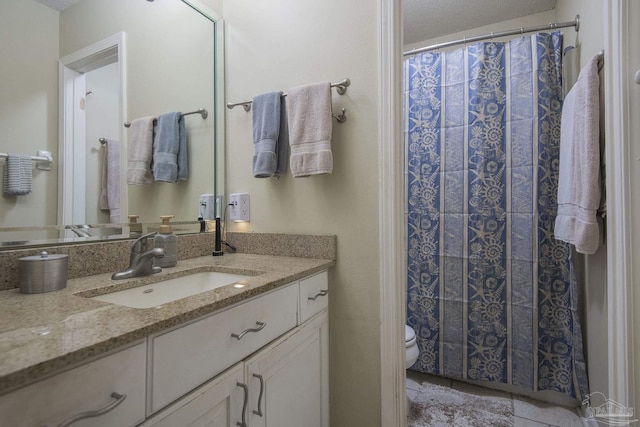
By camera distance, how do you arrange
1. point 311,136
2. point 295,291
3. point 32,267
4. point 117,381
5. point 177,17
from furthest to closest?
point 177,17, point 311,136, point 295,291, point 32,267, point 117,381

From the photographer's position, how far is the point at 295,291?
975mm

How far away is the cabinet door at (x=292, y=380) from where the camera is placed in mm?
787

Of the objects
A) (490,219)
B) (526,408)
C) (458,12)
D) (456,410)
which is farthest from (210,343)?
(458,12)

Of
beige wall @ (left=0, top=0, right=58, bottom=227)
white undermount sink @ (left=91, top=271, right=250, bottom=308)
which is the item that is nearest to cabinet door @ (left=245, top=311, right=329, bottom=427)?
white undermount sink @ (left=91, top=271, right=250, bottom=308)

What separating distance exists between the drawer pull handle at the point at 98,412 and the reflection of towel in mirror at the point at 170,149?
970 mm

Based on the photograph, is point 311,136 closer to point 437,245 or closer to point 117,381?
point 117,381

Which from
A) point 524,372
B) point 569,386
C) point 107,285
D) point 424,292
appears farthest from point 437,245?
point 107,285

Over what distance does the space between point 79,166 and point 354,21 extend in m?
1.15

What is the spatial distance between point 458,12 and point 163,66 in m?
1.91

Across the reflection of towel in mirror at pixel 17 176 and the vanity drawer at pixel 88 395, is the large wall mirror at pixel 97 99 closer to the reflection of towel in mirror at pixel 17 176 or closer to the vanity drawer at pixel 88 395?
the reflection of towel in mirror at pixel 17 176

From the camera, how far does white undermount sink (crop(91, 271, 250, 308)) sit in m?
0.84


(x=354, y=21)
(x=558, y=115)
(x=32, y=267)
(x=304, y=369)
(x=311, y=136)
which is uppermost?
(x=354, y=21)

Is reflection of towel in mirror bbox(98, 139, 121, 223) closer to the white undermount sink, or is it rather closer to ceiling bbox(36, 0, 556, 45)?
the white undermount sink

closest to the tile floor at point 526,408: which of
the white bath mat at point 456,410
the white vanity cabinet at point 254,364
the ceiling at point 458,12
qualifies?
the white bath mat at point 456,410
